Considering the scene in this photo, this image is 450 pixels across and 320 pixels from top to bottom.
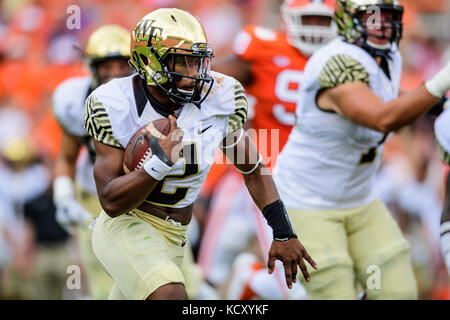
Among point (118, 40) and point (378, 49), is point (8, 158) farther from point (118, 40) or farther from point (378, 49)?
point (378, 49)

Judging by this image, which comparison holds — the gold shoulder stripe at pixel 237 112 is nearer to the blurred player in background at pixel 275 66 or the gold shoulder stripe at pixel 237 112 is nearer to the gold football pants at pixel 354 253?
the gold football pants at pixel 354 253

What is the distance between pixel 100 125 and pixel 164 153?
13.4 inches

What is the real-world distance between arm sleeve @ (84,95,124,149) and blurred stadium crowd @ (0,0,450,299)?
3194 millimetres

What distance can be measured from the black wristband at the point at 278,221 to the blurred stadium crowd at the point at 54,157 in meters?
3.06

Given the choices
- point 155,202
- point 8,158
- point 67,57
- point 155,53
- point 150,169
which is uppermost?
point 155,53

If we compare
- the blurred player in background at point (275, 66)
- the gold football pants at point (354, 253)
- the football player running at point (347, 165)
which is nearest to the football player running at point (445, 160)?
the football player running at point (347, 165)

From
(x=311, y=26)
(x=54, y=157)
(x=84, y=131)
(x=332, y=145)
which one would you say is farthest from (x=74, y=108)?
(x=54, y=157)

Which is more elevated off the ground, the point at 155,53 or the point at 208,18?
the point at 155,53

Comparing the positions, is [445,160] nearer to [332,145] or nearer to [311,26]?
[332,145]

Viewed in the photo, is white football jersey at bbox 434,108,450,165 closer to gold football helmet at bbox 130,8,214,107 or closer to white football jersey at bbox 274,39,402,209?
white football jersey at bbox 274,39,402,209

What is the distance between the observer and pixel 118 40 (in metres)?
5.25

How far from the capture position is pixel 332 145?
14.1 feet

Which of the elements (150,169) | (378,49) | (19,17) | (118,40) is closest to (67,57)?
(19,17)
